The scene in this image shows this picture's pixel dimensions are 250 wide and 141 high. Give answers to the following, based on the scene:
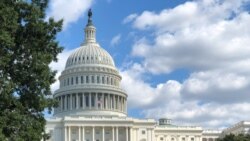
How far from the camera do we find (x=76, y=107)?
625 feet

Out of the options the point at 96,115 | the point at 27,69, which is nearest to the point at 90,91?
the point at 96,115

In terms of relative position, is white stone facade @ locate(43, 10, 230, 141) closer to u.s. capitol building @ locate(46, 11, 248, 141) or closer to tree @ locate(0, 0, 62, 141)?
u.s. capitol building @ locate(46, 11, 248, 141)

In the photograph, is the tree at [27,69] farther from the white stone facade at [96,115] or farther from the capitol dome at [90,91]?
the capitol dome at [90,91]

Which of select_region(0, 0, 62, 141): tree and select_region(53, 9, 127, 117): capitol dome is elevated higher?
select_region(53, 9, 127, 117): capitol dome

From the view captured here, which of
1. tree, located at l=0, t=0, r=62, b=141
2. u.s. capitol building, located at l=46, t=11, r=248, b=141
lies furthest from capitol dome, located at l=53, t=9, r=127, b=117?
tree, located at l=0, t=0, r=62, b=141

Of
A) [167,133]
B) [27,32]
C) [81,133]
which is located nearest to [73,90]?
[81,133]

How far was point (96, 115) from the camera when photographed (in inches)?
7254

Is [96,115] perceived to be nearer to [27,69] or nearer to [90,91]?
[90,91]

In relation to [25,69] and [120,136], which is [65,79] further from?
[25,69]

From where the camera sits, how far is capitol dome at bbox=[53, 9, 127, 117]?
19062 cm

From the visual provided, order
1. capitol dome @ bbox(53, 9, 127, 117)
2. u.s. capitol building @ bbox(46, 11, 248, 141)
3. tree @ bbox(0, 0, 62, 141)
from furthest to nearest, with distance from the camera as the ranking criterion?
capitol dome @ bbox(53, 9, 127, 117)
u.s. capitol building @ bbox(46, 11, 248, 141)
tree @ bbox(0, 0, 62, 141)

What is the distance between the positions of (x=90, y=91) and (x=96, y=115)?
989 cm

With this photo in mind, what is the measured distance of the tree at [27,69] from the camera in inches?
1795

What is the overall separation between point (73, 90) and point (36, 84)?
14398 centimetres
